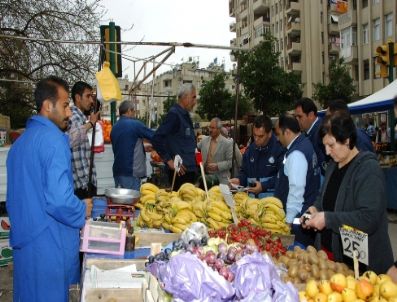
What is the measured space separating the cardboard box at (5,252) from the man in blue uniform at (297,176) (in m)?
3.77

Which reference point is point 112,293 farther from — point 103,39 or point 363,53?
point 363,53

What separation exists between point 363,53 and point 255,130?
3787 centimetres

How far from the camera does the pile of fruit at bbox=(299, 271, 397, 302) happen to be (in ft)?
7.79

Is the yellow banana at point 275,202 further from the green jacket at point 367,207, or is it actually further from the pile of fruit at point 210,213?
the green jacket at point 367,207

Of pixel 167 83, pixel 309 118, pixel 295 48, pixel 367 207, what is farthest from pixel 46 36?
pixel 167 83

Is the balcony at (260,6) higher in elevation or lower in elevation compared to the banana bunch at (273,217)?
higher

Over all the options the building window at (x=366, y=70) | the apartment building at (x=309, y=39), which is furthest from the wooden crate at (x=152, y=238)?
the apartment building at (x=309, y=39)

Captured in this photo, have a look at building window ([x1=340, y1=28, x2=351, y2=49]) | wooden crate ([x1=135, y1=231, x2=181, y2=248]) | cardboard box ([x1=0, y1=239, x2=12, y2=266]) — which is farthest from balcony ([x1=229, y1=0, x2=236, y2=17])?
wooden crate ([x1=135, y1=231, x2=181, y2=248])

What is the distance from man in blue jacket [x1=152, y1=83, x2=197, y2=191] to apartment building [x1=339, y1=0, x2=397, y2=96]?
33.2 m

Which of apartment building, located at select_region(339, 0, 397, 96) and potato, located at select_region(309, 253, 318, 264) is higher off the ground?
apartment building, located at select_region(339, 0, 397, 96)

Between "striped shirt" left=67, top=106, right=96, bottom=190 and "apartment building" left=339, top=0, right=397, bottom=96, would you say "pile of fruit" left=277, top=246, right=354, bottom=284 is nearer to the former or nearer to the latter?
"striped shirt" left=67, top=106, right=96, bottom=190

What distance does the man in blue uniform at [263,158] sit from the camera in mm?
5387

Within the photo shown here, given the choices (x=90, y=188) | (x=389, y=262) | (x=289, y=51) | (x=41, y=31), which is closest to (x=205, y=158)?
(x=90, y=188)

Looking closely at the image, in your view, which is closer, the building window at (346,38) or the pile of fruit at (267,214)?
the pile of fruit at (267,214)
